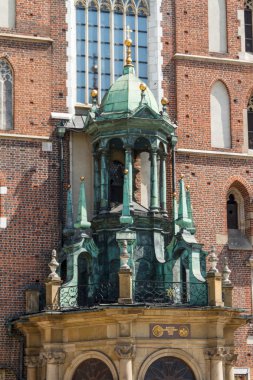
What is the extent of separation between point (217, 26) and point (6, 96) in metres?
6.23

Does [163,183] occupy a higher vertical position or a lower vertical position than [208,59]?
lower

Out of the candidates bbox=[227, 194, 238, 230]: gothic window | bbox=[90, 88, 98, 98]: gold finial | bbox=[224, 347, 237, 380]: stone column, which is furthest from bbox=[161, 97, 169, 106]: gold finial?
bbox=[224, 347, 237, 380]: stone column

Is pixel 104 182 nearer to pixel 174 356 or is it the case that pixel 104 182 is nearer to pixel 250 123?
pixel 174 356

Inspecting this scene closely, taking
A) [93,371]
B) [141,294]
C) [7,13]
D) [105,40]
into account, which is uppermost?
[7,13]

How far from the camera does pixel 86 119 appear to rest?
94.0 feet

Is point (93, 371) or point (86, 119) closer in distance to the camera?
point (93, 371)

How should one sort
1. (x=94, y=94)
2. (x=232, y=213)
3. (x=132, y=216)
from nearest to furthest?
(x=132, y=216)
(x=94, y=94)
(x=232, y=213)

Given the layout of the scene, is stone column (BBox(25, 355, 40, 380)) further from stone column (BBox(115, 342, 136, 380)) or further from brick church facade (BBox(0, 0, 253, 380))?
stone column (BBox(115, 342, 136, 380))

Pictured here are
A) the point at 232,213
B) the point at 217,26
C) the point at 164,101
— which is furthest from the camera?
the point at 217,26

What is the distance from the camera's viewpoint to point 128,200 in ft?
87.9

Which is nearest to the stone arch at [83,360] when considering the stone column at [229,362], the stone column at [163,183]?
the stone column at [229,362]

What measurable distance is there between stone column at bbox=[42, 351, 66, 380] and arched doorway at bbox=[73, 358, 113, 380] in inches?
16.4

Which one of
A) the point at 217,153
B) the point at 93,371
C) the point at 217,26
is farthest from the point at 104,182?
the point at 217,26

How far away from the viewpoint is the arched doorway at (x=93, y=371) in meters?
25.6
